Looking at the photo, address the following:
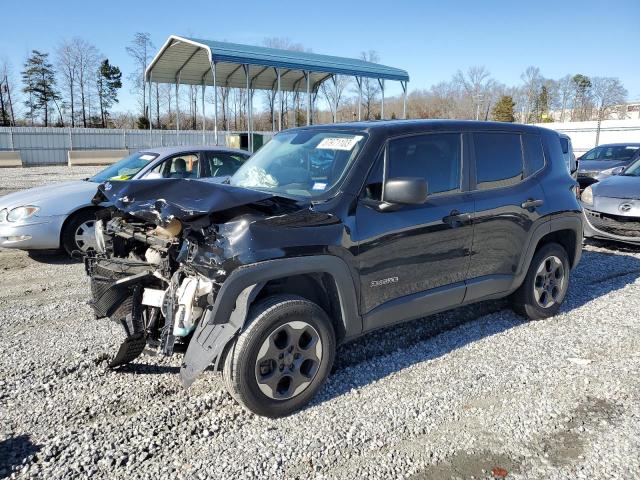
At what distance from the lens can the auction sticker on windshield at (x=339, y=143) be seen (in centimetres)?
373

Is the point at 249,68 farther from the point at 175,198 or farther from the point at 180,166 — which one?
the point at 175,198

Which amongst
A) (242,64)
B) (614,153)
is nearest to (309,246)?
(614,153)

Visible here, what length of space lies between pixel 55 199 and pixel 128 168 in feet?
3.65

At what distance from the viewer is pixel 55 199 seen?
673cm

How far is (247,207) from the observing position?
316 cm

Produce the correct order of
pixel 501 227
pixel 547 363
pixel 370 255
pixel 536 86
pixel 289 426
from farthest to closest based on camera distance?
pixel 536 86, pixel 501 227, pixel 547 363, pixel 370 255, pixel 289 426

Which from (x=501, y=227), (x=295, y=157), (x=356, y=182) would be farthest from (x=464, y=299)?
(x=295, y=157)

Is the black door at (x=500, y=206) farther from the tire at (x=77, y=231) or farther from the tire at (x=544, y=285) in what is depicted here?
the tire at (x=77, y=231)

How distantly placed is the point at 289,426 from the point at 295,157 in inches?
82.2

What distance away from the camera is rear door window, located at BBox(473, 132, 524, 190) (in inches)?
169

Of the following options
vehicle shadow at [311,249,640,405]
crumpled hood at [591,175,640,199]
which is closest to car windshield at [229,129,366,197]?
vehicle shadow at [311,249,640,405]

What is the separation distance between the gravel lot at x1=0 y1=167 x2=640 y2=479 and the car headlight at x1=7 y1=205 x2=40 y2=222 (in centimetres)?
206

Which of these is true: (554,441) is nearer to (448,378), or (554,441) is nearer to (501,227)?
(448,378)

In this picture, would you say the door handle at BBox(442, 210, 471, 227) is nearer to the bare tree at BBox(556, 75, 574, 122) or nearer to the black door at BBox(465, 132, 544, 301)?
the black door at BBox(465, 132, 544, 301)
